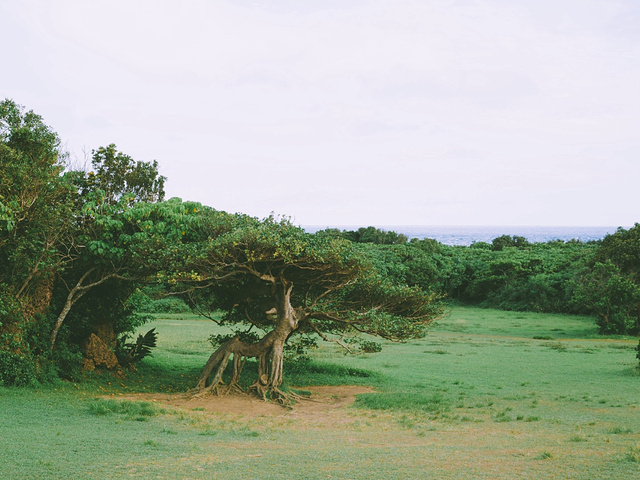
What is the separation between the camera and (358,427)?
11391mm

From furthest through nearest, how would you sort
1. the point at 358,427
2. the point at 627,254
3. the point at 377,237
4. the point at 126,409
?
the point at 377,237 < the point at 627,254 < the point at 126,409 < the point at 358,427

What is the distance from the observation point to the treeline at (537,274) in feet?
107

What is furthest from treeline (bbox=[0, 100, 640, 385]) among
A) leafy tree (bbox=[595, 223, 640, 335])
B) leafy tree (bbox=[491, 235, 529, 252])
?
leafy tree (bbox=[491, 235, 529, 252])

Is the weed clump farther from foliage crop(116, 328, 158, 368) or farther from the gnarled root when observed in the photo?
foliage crop(116, 328, 158, 368)

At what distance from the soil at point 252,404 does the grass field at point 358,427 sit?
110mm

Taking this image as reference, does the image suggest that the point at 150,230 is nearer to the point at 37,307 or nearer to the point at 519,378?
the point at 37,307

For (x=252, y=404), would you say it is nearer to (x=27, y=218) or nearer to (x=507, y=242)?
(x=27, y=218)

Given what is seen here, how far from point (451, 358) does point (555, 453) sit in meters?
15.1

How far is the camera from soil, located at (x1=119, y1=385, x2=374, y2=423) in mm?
13156

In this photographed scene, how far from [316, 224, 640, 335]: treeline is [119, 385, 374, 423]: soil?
2283 cm

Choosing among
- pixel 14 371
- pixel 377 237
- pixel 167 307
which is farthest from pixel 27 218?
pixel 377 237

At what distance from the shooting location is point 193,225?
47.4ft

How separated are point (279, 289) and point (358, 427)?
15.5 ft

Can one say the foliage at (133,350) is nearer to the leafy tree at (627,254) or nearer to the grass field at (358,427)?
the grass field at (358,427)
